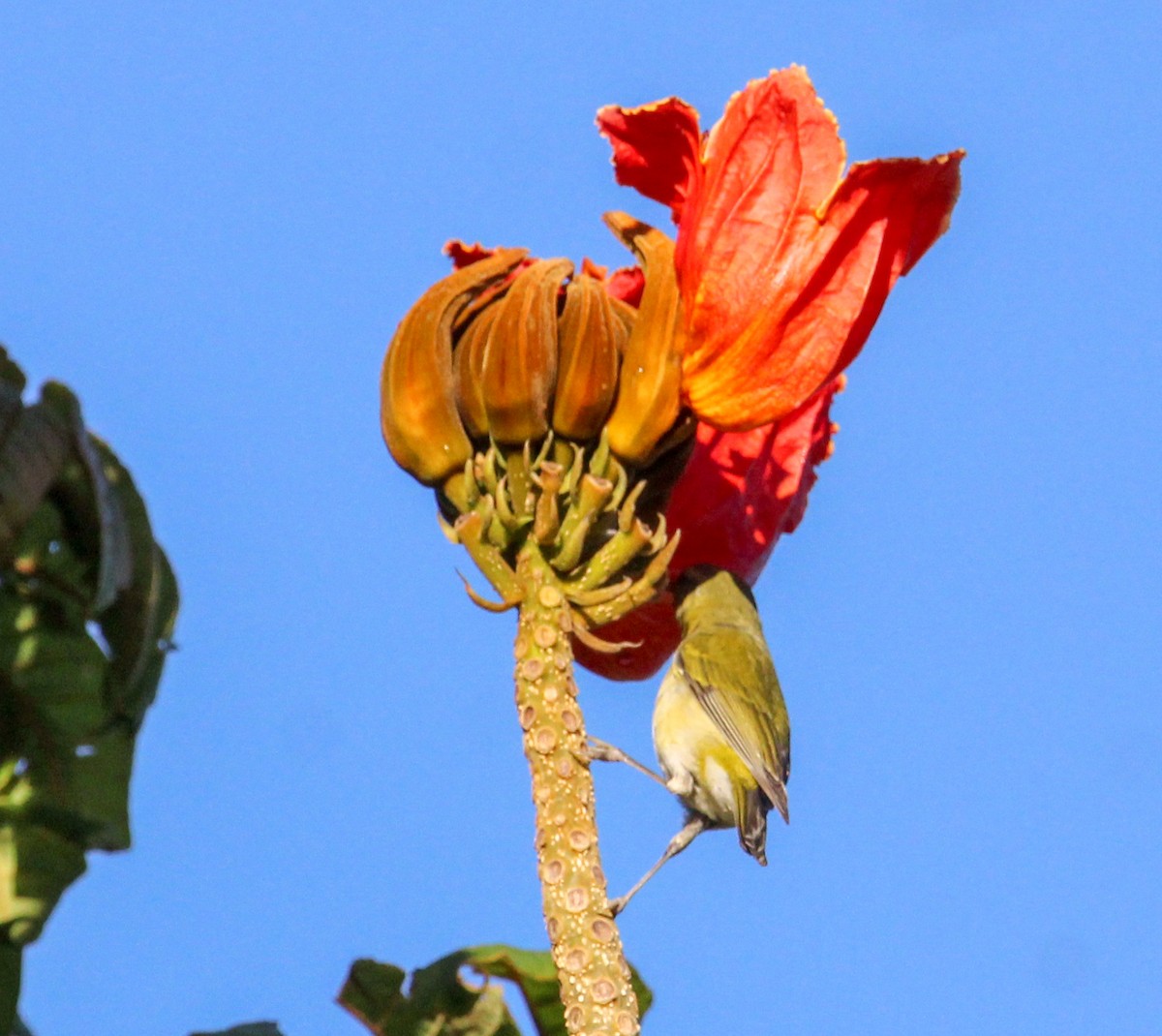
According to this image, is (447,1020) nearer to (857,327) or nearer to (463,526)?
(463,526)

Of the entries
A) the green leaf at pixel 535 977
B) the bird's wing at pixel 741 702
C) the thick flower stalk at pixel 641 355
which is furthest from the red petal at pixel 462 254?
the bird's wing at pixel 741 702

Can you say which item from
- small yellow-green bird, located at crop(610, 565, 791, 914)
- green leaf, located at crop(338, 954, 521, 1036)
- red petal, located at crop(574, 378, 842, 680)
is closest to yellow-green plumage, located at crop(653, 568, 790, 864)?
small yellow-green bird, located at crop(610, 565, 791, 914)

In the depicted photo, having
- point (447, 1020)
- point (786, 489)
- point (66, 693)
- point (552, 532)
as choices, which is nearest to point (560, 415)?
point (552, 532)

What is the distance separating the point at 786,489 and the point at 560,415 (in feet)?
2.42

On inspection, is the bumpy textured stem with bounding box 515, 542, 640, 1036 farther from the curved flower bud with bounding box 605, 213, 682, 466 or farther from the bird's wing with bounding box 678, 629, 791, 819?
the bird's wing with bounding box 678, 629, 791, 819

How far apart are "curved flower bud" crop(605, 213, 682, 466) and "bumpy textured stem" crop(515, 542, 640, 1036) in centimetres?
28

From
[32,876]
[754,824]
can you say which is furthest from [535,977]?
[754,824]

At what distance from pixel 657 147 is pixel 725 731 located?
242 centimetres

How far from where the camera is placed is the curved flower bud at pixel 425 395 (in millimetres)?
3131

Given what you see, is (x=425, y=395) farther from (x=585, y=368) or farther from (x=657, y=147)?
(x=657, y=147)

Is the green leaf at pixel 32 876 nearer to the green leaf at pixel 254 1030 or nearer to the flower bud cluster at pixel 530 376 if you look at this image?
the green leaf at pixel 254 1030

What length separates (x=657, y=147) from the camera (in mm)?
3391

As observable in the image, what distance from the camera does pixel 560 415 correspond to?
313 centimetres

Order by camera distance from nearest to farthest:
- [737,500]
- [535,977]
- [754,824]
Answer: [535,977] → [737,500] → [754,824]
